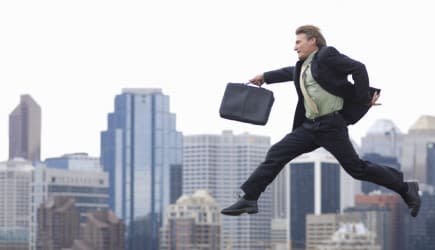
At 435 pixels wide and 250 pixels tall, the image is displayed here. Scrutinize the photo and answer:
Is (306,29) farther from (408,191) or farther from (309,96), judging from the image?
(408,191)

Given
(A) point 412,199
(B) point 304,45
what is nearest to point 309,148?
(B) point 304,45

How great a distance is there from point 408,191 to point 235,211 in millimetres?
1363

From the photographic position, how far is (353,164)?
36.4 ft

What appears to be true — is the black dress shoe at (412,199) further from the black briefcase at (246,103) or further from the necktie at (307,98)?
the black briefcase at (246,103)

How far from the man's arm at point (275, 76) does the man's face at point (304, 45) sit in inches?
14.7

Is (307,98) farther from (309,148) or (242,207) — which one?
(242,207)

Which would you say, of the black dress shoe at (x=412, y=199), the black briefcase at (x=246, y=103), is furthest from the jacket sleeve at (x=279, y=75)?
the black dress shoe at (x=412, y=199)

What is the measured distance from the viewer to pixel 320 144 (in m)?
11.0

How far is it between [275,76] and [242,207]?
37.4 inches

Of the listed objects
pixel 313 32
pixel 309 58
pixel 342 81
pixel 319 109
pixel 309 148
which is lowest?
pixel 309 148

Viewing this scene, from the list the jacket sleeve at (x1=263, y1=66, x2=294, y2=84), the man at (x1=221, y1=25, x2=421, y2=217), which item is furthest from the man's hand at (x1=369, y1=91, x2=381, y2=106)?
the jacket sleeve at (x1=263, y1=66, x2=294, y2=84)

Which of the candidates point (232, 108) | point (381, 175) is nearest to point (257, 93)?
point (232, 108)

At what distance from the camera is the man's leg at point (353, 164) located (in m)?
11.0

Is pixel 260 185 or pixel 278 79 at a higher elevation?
pixel 278 79
